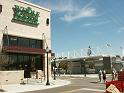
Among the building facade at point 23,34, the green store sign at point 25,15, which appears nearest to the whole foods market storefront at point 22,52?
the building facade at point 23,34

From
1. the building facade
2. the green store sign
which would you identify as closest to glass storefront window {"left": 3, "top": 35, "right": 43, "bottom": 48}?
the building facade

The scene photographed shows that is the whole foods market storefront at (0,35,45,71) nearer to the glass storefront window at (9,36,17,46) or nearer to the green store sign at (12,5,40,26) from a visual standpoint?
the glass storefront window at (9,36,17,46)

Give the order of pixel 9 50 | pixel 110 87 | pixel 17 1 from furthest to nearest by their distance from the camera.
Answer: pixel 17 1
pixel 9 50
pixel 110 87

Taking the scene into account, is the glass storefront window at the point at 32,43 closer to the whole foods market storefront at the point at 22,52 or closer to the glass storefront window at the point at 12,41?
the whole foods market storefront at the point at 22,52

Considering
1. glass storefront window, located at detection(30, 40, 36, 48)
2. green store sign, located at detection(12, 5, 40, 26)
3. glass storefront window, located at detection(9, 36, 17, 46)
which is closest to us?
glass storefront window, located at detection(9, 36, 17, 46)

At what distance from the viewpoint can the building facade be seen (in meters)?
34.7

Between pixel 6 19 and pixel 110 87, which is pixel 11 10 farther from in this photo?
pixel 110 87

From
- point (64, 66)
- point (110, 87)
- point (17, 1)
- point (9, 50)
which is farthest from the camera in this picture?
point (64, 66)

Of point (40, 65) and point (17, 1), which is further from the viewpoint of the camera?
point (40, 65)

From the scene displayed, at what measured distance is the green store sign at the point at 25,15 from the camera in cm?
3603

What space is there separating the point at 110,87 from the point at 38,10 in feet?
93.1

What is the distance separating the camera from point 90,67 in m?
73.0

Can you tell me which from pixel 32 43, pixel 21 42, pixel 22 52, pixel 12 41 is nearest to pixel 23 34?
pixel 21 42

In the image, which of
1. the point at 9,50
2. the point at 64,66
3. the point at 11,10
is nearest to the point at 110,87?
the point at 9,50
